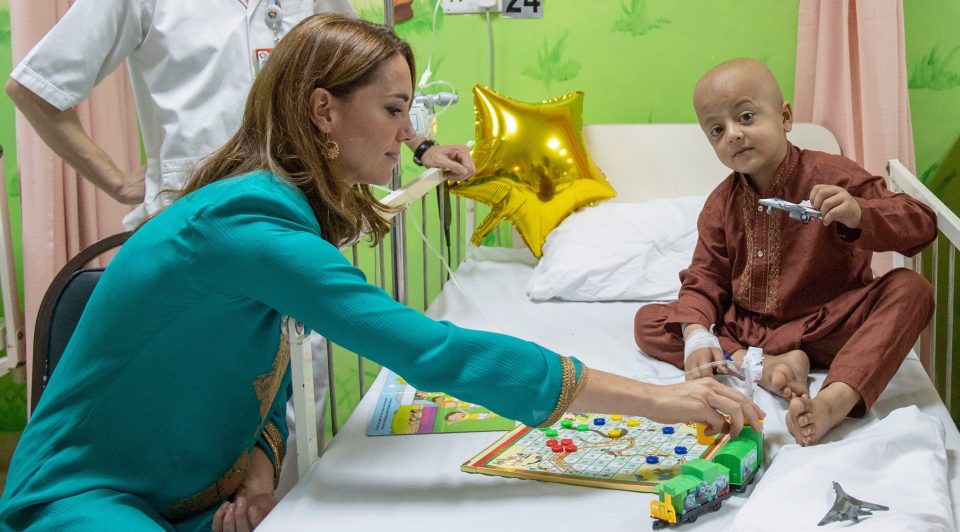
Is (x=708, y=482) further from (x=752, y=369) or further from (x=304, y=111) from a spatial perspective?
(x=304, y=111)

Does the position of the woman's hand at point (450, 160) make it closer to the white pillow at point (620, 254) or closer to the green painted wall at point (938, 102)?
the white pillow at point (620, 254)

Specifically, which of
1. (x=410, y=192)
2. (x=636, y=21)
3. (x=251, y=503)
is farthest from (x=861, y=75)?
(x=251, y=503)

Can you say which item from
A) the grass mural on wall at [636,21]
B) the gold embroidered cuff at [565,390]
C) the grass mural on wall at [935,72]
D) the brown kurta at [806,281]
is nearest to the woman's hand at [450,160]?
the brown kurta at [806,281]

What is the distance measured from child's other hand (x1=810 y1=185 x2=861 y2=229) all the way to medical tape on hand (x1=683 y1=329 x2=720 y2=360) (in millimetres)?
315

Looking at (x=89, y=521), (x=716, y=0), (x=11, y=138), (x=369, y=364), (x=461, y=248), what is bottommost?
(x=369, y=364)

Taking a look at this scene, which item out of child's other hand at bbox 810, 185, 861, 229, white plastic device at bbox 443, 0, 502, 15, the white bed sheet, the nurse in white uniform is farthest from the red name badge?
white plastic device at bbox 443, 0, 502, 15

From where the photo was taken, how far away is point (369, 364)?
118 inches

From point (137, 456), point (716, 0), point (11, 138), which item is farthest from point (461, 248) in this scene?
point (137, 456)

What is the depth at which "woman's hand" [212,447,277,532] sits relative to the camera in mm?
1210

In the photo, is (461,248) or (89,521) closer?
(89,521)

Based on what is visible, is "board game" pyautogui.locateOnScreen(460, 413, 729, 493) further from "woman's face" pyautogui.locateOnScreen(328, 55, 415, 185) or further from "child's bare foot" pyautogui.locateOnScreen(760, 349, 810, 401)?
"woman's face" pyautogui.locateOnScreen(328, 55, 415, 185)

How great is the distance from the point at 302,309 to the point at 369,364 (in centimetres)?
195

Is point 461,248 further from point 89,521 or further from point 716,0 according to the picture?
point 89,521

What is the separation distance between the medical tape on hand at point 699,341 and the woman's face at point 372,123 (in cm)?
73
